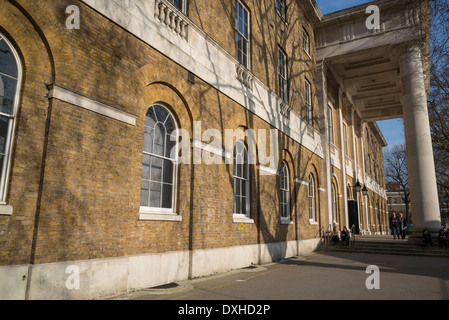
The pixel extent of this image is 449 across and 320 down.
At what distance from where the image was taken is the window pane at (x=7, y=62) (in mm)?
5031

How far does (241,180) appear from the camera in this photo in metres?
11.1

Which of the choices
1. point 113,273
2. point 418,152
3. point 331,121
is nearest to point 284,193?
point 418,152

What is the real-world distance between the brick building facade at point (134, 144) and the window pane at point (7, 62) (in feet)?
0.06

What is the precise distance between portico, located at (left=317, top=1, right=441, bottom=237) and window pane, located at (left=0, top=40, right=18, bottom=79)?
12.8 m

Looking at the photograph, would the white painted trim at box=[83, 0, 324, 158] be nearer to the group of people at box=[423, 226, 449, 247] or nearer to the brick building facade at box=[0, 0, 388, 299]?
the brick building facade at box=[0, 0, 388, 299]

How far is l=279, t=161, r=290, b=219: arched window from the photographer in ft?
46.2

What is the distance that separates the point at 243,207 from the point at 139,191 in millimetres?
4978

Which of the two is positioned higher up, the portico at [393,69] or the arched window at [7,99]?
the portico at [393,69]

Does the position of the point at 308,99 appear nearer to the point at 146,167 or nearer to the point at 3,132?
the point at 146,167

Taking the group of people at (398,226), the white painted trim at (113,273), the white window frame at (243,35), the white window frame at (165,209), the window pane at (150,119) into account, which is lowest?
the white painted trim at (113,273)

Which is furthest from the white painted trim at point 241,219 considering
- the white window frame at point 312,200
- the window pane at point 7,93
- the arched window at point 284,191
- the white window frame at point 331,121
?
the white window frame at point 331,121

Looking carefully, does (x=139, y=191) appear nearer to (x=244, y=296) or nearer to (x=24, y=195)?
(x=24, y=195)

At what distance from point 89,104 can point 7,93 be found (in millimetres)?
1270

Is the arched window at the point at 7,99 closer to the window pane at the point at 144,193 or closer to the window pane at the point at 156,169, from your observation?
the window pane at the point at 144,193
